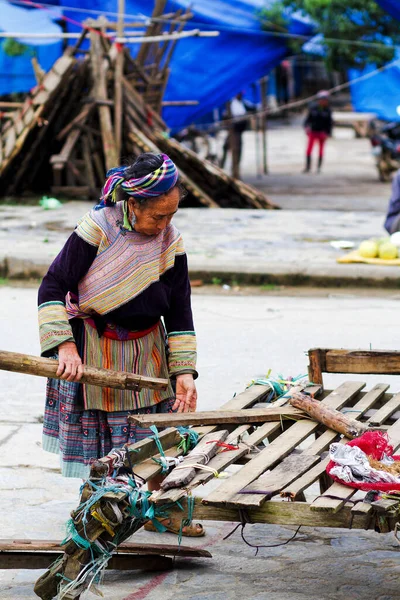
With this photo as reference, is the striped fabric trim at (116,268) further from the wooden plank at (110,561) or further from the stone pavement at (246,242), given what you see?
the stone pavement at (246,242)

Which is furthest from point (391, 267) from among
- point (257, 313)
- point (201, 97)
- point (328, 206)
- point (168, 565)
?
point (201, 97)

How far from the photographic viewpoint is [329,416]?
3377 millimetres

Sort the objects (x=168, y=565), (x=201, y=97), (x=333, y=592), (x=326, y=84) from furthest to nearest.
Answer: (x=326, y=84) → (x=201, y=97) → (x=168, y=565) → (x=333, y=592)

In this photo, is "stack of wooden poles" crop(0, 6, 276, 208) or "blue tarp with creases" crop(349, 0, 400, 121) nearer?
"stack of wooden poles" crop(0, 6, 276, 208)

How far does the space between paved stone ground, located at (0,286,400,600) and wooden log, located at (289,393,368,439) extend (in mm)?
515

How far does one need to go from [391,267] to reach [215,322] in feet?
7.47

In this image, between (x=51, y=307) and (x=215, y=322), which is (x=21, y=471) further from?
(x=215, y=322)

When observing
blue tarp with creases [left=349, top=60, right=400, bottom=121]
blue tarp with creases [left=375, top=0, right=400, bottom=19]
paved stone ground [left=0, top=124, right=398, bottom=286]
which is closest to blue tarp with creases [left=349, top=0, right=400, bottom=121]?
blue tarp with creases [left=349, top=60, right=400, bottom=121]

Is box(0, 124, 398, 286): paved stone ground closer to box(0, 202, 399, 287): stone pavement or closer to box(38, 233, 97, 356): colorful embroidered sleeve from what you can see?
box(0, 202, 399, 287): stone pavement

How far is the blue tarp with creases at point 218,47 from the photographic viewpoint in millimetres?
14523

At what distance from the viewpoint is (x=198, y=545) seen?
370 cm

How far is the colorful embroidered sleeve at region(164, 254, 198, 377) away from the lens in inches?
141

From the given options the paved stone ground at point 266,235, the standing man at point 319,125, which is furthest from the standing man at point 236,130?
the standing man at point 319,125

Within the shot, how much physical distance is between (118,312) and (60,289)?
22cm
